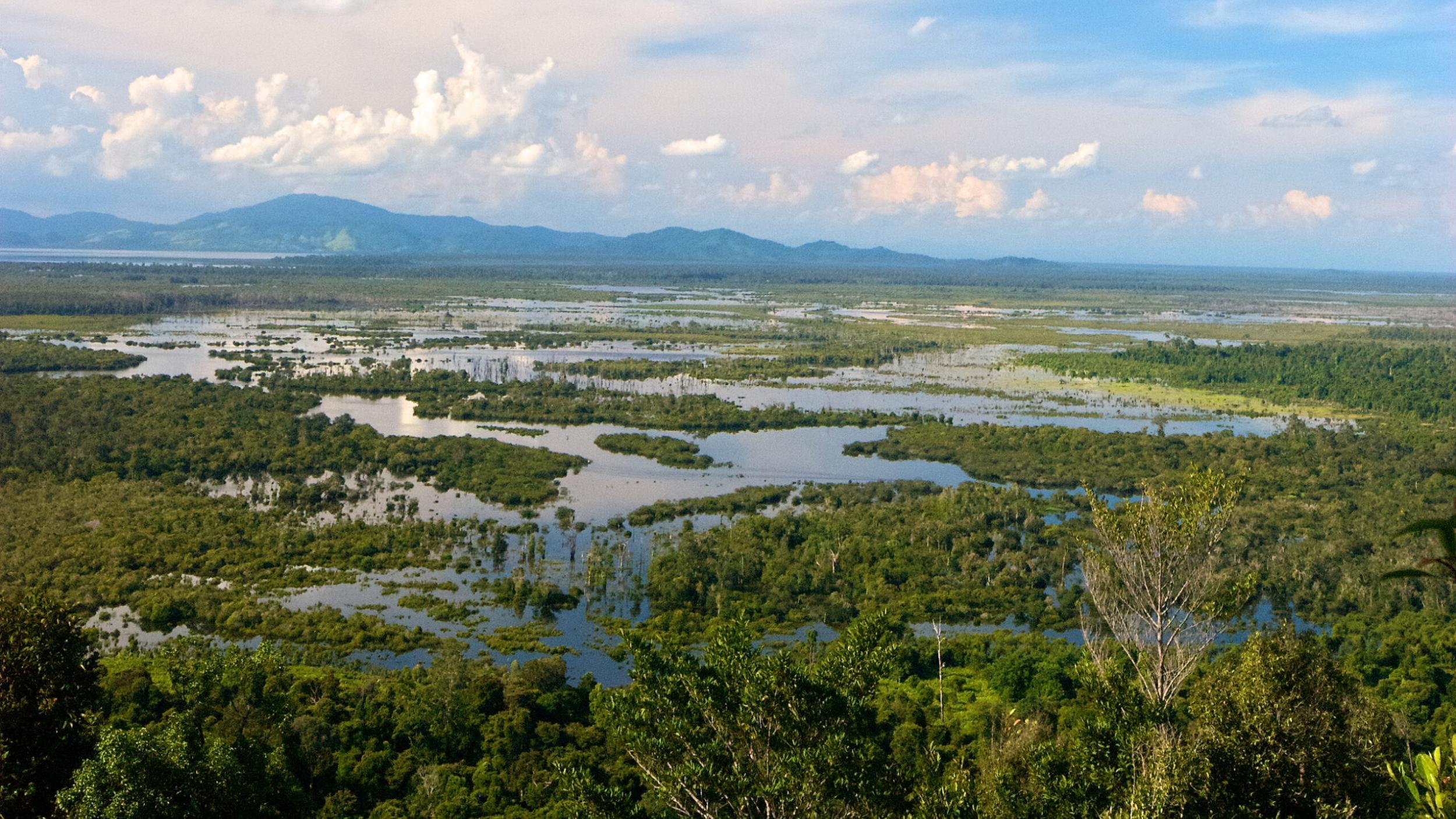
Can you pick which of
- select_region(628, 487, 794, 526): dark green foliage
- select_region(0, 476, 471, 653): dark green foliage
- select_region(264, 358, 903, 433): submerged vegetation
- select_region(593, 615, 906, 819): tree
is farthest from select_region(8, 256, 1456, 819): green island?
select_region(264, 358, 903, 433): submerged vegetation

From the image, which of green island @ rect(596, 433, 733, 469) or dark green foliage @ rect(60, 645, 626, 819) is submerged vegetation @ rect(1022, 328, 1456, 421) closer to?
green island @ rect(596, 433, 733, 469)

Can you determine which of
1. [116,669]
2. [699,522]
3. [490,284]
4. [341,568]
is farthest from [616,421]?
[490,284]

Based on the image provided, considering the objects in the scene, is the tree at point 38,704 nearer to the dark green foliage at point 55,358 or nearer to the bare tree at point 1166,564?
the bare tree at point 1166,564

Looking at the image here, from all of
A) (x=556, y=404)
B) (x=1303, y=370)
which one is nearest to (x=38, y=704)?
(x=556, y=404)

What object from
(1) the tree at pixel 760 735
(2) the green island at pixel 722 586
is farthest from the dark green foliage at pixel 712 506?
(1) the tree at pixel 760 735

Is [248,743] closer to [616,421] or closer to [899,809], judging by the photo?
[899,809]

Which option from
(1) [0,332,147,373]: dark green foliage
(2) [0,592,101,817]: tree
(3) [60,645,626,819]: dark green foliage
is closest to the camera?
(2) [0,592,101,817]: tree
